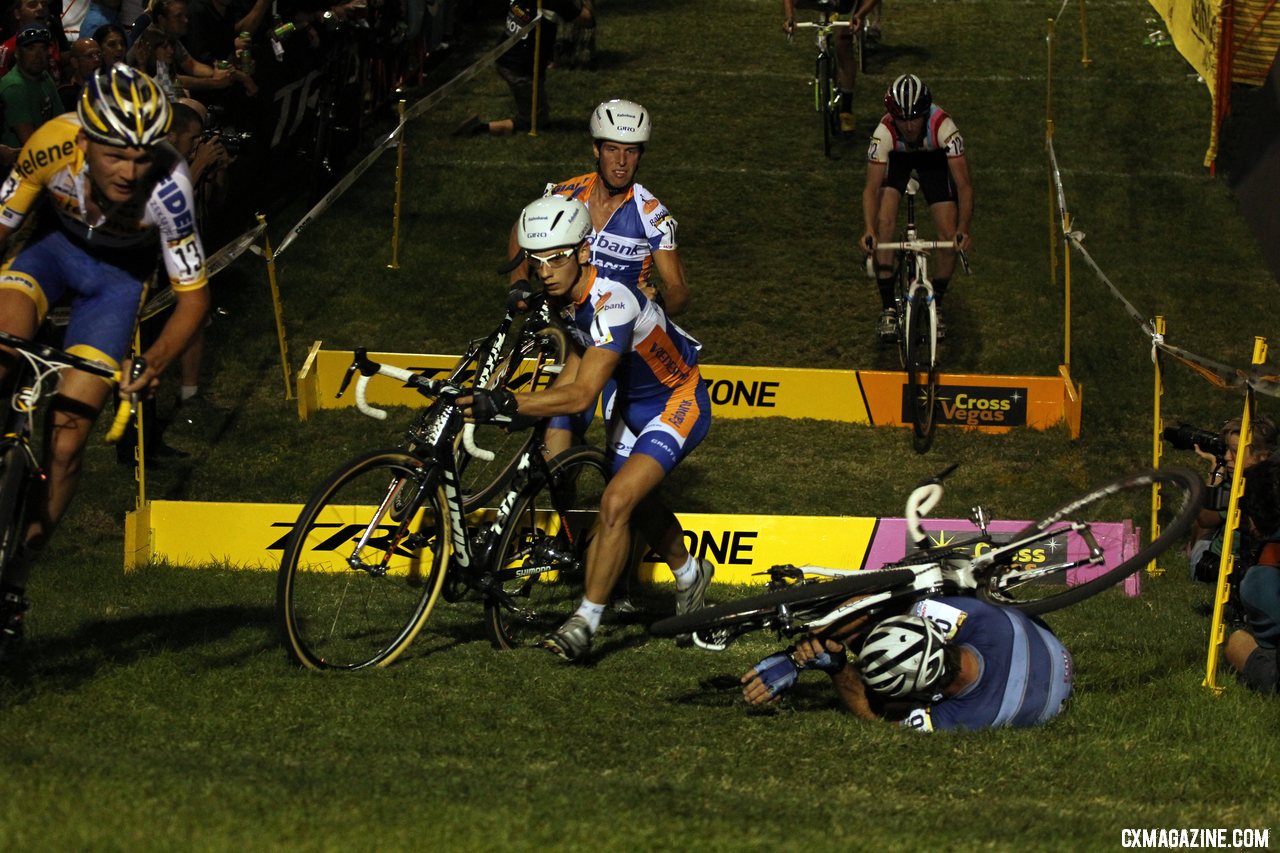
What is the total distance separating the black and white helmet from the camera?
12.2 meters

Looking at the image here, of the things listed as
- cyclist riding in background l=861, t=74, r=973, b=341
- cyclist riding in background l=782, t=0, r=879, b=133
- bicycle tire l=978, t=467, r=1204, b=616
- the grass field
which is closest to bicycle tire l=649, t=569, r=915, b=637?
the grass field

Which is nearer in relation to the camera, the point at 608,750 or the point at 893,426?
the point at 608,750

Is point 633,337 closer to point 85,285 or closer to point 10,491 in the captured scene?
point 85,285

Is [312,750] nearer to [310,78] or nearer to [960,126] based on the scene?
[310,78]

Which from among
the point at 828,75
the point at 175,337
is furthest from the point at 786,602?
the point at 828,75

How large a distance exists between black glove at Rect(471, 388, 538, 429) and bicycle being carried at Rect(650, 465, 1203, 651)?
45.5 inches

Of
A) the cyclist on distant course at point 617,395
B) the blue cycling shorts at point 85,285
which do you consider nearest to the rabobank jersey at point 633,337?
the cyclist on distant course at point 617,395

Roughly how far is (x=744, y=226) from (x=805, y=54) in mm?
7426

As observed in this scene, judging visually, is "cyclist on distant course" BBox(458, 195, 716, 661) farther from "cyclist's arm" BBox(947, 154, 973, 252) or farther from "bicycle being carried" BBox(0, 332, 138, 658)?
"cyclist's arm" BBox(947, 154, 973, 252)

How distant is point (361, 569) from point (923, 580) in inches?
97.8

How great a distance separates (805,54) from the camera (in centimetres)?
2364

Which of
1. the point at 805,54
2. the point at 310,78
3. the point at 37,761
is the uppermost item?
the point at 37,761

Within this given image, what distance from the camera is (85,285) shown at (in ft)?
21.8

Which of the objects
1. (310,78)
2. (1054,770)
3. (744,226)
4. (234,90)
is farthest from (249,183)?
(1054,770)
